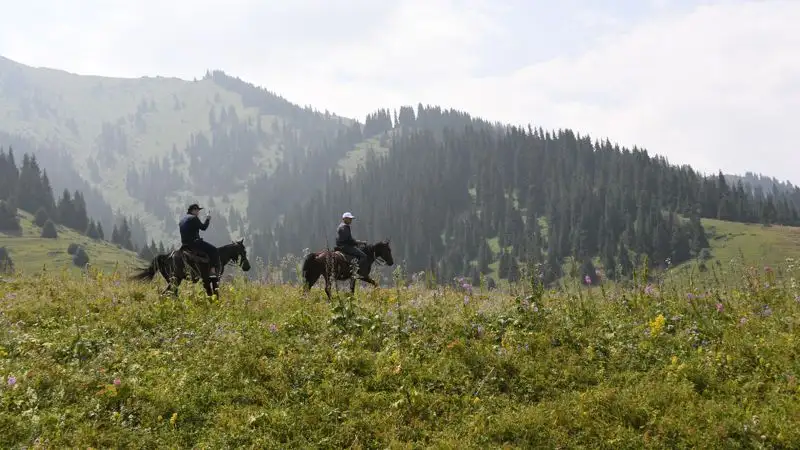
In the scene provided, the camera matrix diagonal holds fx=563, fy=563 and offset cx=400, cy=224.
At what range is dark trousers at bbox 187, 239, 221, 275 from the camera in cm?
1697

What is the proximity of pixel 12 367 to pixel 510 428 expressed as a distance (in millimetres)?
8628

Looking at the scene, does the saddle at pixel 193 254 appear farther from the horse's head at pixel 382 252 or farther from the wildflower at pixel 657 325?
the wildflower at pixel 657 325

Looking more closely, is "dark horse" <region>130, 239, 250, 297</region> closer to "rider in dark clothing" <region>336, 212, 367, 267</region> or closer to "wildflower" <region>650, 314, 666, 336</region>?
"rider in dark clothing" <region>336, 212, 367, 267</region>

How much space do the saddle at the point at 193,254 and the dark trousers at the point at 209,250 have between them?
85mm

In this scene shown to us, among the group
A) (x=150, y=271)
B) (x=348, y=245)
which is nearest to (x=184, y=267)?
(x=150, y=271)

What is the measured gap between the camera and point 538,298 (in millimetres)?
12625

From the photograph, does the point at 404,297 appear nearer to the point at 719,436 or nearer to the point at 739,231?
the point at 719,436

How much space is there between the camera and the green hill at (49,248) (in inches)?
6432

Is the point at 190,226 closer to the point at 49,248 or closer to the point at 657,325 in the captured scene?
the point at 657,325

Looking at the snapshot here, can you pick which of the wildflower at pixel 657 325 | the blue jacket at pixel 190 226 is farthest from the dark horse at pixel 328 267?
the wildflower at pixel 657 325

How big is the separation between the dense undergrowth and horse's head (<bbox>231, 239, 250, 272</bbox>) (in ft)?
16.2

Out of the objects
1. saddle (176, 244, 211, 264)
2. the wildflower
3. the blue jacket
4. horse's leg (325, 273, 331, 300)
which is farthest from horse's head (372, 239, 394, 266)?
the wildflower

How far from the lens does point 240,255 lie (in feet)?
63.1

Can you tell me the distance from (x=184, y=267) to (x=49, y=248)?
186585mm
